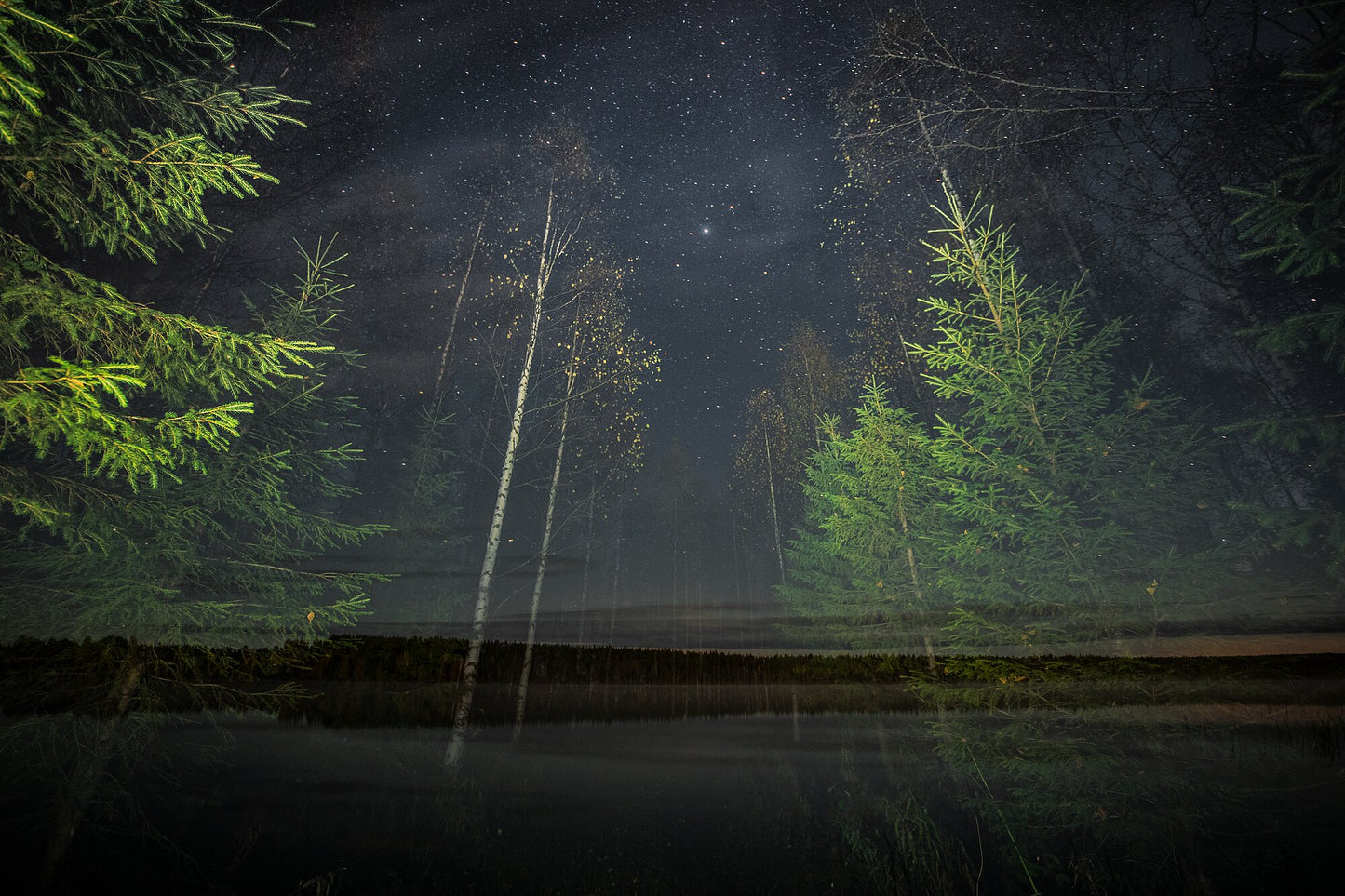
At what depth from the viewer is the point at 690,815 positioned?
4.93 meters

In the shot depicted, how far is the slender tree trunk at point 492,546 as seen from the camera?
29.3 ft

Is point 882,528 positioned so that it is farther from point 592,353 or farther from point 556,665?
point 556,665

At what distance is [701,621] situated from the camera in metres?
40.7

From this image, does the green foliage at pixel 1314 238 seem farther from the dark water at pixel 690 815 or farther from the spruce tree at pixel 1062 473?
the dark water at pixel 690 815

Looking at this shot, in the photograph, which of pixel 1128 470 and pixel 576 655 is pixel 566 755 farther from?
pixel 576 655

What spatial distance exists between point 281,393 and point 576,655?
22.9m

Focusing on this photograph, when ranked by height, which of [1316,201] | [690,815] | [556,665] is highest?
[1316,201]

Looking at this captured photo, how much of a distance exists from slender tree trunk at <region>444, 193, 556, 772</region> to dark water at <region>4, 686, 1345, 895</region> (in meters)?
0.59

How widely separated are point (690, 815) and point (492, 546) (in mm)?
7152

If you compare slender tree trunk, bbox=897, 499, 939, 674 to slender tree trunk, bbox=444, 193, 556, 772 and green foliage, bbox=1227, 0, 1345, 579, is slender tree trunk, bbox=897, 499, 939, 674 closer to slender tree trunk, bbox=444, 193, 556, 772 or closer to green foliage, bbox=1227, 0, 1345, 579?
green foliage, bbox=1227, 0, 1345, 579

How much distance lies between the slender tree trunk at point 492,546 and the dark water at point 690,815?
1.94ft

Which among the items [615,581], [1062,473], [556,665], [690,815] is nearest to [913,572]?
[1062,473]

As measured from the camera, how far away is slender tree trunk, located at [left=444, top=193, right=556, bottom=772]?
352 inches

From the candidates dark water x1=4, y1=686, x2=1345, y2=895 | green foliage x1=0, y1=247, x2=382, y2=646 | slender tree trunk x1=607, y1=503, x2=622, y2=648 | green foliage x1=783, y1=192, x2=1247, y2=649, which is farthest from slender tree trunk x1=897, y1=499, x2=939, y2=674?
slender tree trunk x1=607, y1=503, x2=622, y2=648
